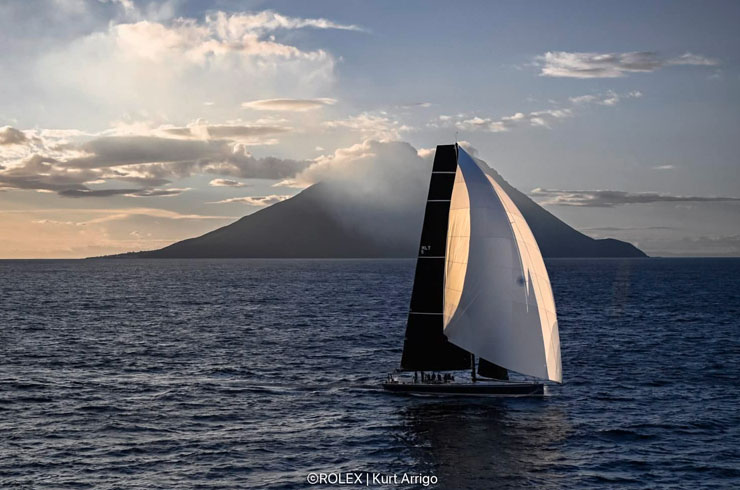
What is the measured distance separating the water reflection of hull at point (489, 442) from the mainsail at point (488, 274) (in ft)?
9.90

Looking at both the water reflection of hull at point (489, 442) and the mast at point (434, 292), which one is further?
the mast at point (434, 292)

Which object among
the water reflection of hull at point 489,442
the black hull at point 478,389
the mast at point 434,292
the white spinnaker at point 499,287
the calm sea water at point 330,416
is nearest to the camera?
the water reflection of hull at point 489,442

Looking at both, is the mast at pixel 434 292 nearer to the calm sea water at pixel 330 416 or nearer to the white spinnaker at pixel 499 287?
the white spinnaker at pixel 499 287

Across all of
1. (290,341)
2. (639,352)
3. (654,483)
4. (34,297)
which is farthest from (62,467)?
(34,297)

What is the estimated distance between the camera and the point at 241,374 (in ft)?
182

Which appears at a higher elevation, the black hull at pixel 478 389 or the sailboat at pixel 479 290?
the sailboat at pixel 479 290

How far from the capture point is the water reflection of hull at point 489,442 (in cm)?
3225

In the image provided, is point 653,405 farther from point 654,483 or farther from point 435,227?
point 435,227

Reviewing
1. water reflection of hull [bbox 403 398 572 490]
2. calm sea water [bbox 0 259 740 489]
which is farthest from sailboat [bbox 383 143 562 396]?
calm sea water [bbox 0 259 740 489]

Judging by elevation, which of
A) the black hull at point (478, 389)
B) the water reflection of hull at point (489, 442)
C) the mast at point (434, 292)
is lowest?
the water reflection of hull at point (489, 442)

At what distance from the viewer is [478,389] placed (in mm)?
44375

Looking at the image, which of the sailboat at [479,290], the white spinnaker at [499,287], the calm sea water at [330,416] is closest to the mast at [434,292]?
the sailboat at [479,290]

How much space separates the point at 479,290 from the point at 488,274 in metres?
1.13

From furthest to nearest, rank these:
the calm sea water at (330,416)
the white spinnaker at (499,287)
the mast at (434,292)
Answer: the mast at (434,292) → the white spinnaker at (499,287) → the calm sea water at (330,416)
